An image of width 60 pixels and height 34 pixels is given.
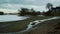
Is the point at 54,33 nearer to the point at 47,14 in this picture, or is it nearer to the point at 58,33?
the point at 58,33

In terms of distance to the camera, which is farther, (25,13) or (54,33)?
(25,13)

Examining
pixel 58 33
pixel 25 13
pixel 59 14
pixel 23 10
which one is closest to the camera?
pixel 58 33

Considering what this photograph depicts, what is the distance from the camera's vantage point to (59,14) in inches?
2591

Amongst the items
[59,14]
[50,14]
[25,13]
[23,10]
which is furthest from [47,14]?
[25,13]

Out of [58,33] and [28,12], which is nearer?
[58,33]

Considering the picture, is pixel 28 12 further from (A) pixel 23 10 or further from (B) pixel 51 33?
(B) pixel 51 33

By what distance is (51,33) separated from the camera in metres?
17.7

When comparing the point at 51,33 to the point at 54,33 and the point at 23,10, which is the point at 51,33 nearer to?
the point at 54,33

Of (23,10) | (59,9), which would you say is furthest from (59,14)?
(23,10)

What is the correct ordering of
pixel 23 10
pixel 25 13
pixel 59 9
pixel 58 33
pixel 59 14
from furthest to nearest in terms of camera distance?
pixel 25 13
pixel 23 10
pixel 59 9
pixel 59 14
pixel 58 33

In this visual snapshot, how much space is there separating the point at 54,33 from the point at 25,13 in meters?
86.5

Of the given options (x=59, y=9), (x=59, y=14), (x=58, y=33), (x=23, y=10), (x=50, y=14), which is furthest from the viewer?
(x=23, y=10)

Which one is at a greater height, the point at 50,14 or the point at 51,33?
the point at 51,33

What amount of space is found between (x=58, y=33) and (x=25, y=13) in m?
86.6
